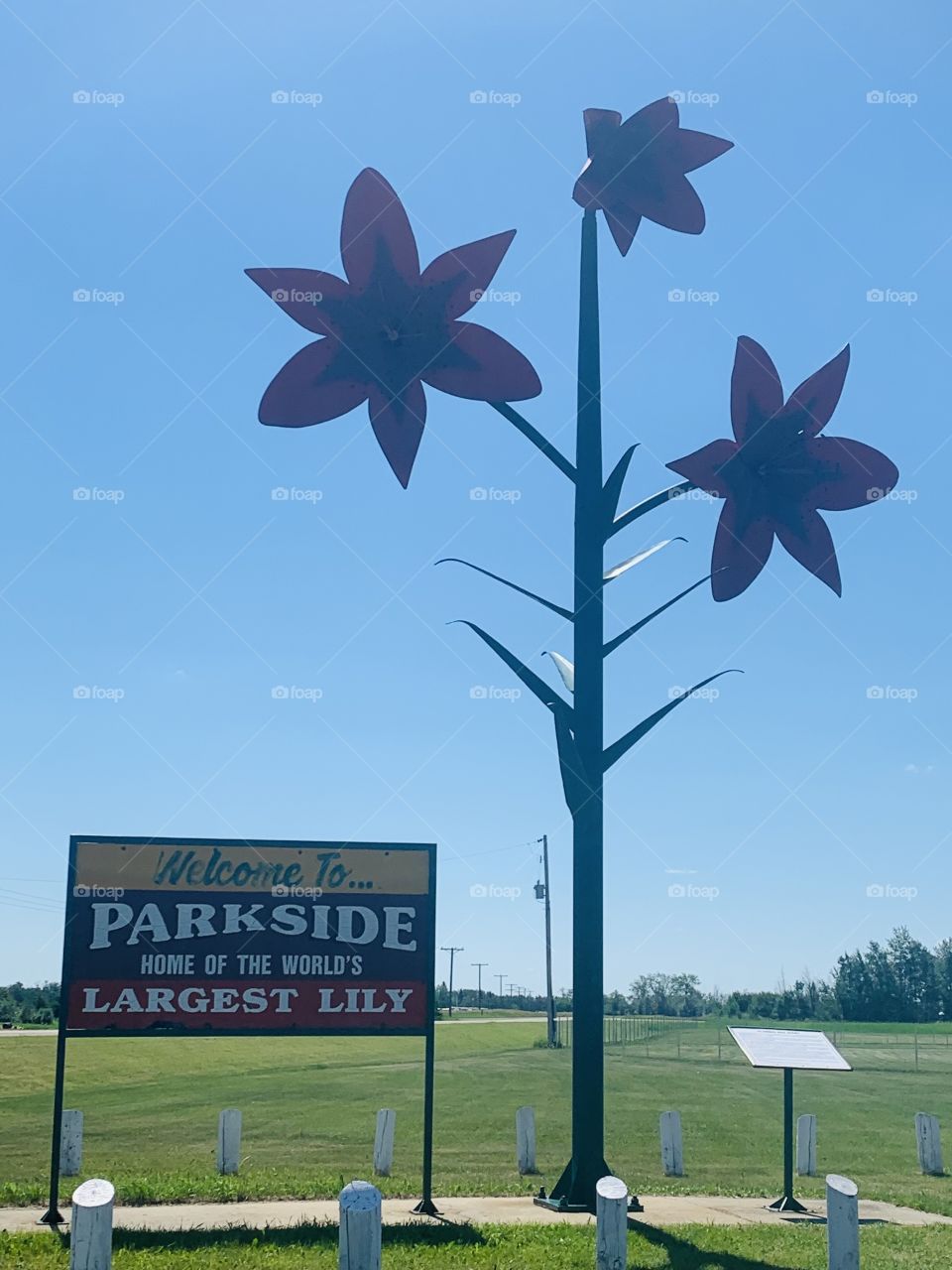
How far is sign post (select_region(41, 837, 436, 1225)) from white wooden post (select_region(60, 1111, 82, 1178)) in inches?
97.6

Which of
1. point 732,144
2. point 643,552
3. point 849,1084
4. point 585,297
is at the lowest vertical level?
point 849,1084

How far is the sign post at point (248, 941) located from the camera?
12.5 meters

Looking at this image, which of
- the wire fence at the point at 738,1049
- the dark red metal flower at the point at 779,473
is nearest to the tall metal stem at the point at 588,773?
the dark red metal flower at the point at 779,473

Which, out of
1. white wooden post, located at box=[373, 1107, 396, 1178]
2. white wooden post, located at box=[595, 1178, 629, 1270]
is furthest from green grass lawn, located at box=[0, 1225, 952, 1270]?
white wooden post, located at box=[373, 1107, 396, 1178]

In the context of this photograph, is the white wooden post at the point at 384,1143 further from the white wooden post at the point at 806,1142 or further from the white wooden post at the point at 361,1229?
the white wooden post at the point at 361,1229

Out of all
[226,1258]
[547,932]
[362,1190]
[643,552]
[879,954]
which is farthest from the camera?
[879,954]

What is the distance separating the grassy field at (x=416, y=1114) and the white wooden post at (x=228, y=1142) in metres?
0.44

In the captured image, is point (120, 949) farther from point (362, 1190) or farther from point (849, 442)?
point (849, 442)

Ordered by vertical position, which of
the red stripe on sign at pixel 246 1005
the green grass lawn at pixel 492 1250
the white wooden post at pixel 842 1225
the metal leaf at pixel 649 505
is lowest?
the green grass lawn at pixel 492 1250

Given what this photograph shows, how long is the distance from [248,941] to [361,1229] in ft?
18.5

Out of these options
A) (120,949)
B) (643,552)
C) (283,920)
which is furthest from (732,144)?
(120,949)

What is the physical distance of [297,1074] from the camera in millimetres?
38875

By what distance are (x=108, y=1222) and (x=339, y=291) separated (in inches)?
336

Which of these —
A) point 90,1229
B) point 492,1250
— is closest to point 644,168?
point 492,1250
